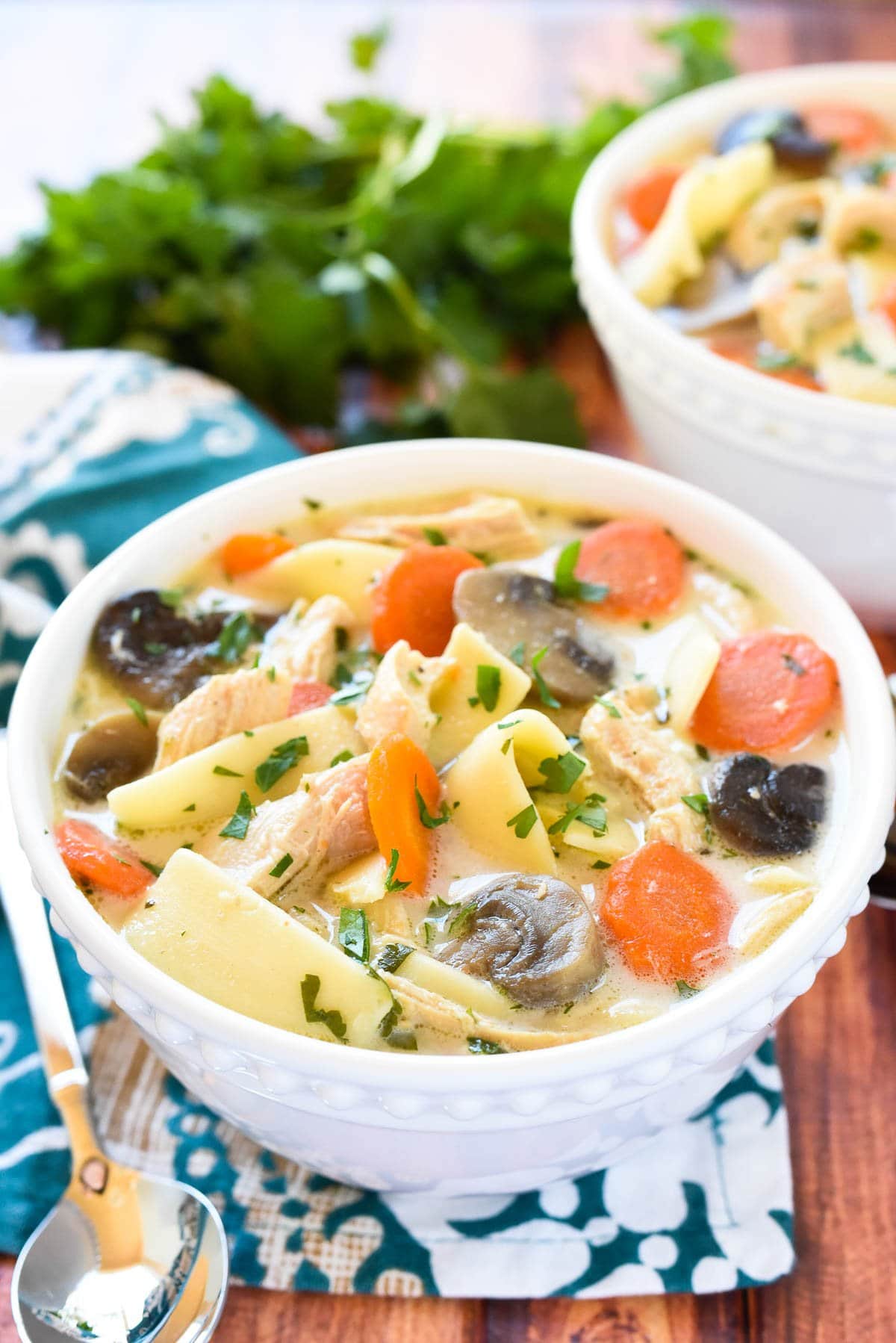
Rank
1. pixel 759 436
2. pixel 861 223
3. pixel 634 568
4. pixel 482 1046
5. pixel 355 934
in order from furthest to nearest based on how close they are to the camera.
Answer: pixel 861 223 < pixel 759 436 < pixel 634 568 < pixel 355 934 < pixel 482 1046

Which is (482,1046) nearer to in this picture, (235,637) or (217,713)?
(217,713)

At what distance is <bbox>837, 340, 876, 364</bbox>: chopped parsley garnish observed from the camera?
291cm

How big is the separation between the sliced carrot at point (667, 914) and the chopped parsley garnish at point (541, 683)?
1.14 feet

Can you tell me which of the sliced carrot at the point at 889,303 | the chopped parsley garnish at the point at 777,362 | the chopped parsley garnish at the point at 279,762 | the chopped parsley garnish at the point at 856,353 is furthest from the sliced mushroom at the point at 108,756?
the sliced carrot at the point at 889,303

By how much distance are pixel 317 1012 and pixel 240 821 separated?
0.39m

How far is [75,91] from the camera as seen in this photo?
16.4 feet

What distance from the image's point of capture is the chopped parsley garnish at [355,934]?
1.95 m

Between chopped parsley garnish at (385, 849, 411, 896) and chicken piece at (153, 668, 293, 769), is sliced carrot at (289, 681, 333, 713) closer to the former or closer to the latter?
chicken piece at (153, 668, 293, 769)

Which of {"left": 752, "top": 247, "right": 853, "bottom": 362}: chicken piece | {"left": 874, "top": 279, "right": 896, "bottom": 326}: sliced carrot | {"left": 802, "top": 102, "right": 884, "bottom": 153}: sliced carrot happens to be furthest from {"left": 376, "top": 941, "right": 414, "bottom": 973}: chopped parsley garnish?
{"left": 802, "top": 102, "right": 884, "bottom": 153}: sliced carrot

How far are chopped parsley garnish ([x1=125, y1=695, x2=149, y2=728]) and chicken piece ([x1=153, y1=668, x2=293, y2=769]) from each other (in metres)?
0.06

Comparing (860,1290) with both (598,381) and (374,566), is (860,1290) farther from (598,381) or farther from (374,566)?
(598,381)

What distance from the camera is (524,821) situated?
2072mm

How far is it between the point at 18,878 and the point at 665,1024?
129cm

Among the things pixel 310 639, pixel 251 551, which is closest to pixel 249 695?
pixel 310 639
